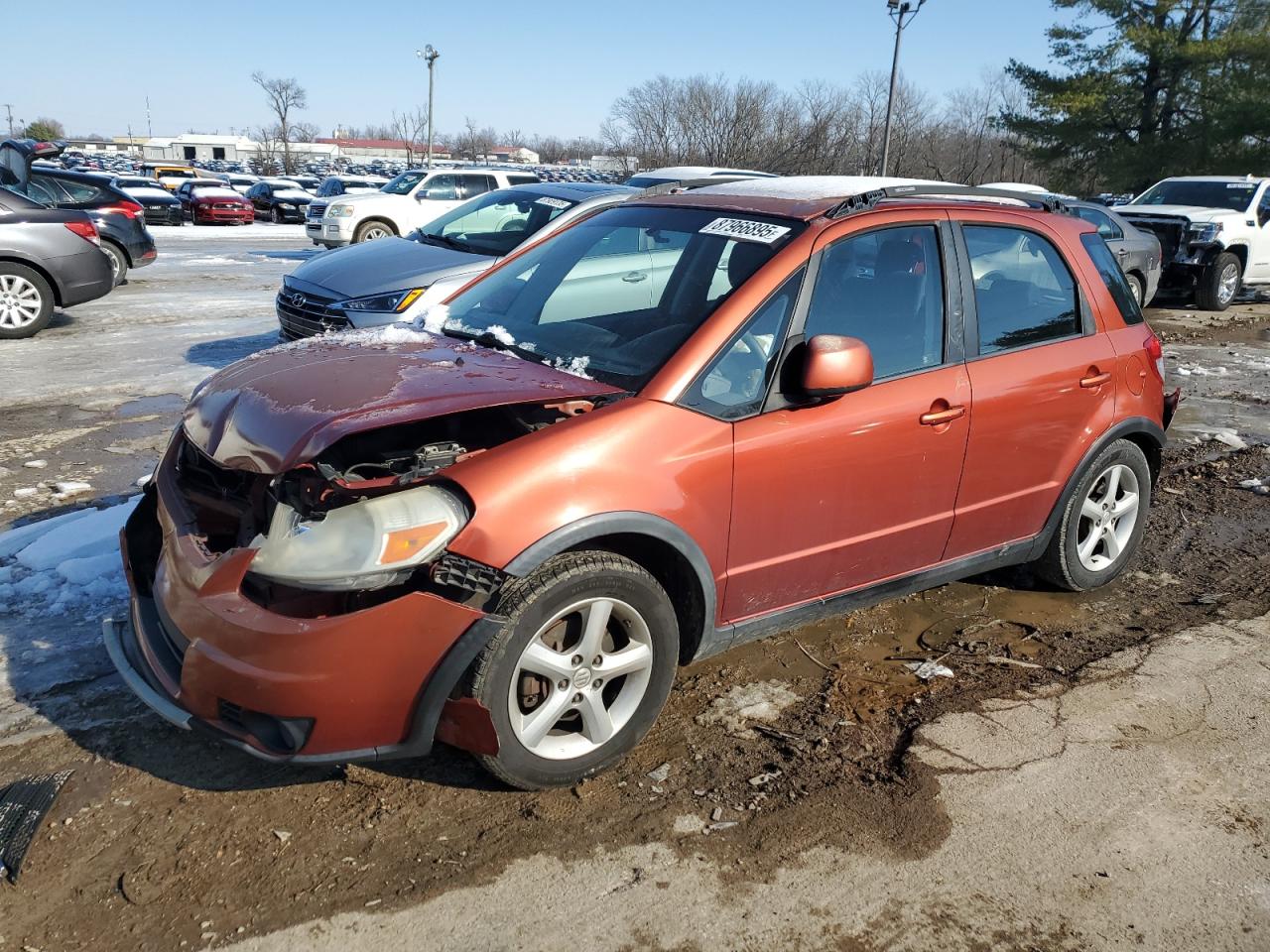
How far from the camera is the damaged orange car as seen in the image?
109 inches

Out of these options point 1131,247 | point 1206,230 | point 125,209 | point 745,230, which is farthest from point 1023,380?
point 125,209

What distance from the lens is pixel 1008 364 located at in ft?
13.2

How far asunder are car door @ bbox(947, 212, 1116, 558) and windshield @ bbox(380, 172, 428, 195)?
15.8 meters

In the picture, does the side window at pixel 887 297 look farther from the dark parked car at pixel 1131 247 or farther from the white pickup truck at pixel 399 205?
the white pickup truck at pixel 399 205

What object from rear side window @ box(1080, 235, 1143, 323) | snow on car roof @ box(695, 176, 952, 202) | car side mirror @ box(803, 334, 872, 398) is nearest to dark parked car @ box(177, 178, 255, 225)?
snow on car roof @ box(695, 176, 952, 202)

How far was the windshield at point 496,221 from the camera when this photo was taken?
9.09m

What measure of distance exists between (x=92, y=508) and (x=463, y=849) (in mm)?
3549

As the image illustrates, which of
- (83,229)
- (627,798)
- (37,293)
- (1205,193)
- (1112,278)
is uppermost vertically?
(1205,193)

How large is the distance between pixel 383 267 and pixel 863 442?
5.70m

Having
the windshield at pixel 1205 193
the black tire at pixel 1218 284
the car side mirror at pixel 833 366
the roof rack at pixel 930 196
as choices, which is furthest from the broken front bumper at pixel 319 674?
the windshield at pixel 1205 193

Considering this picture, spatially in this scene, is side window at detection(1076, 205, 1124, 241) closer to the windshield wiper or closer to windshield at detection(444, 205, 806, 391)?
the windshield wiper

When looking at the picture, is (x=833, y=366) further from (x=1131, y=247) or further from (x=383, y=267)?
(x=1131, y=247)

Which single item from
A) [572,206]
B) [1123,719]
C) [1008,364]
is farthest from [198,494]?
[572,206]

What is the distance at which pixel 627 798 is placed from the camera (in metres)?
3.12
